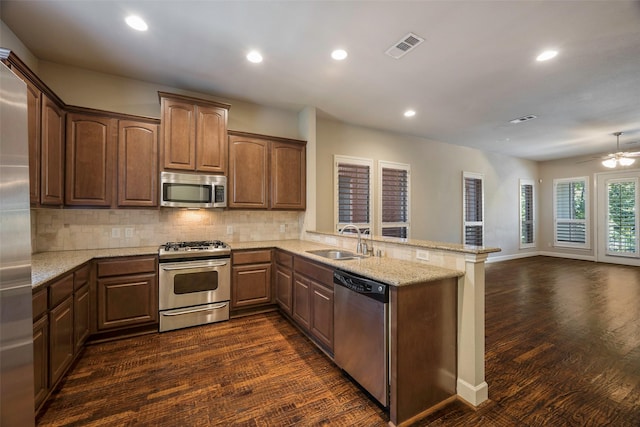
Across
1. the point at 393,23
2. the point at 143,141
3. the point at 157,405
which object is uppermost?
the point at 393,23

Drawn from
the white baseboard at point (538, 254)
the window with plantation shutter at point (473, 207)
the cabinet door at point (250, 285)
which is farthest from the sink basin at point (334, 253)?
the white baseboard at point (538, 254)

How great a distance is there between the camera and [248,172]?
3.70 metres

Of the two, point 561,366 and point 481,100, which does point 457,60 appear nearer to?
point 481,100

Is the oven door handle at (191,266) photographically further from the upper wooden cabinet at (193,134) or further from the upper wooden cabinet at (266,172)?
the upper wooden cabinet at (193,134)

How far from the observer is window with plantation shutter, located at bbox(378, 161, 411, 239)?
5.23m

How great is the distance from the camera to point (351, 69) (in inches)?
120

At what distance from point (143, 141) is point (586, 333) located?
5.42 m

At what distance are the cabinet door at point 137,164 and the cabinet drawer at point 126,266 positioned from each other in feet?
2.18

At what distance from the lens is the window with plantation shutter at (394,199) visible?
17.2 ft

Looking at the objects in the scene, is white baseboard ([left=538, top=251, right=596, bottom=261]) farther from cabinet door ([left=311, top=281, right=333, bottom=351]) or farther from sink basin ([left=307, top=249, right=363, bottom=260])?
cabinet door ([left=311, top=281, right=333, bottom=351])

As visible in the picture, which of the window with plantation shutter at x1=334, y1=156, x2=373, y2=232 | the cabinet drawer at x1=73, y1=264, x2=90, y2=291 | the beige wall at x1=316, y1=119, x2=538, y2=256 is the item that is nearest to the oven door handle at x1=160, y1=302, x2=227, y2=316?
the cabinet drawer at x1=73, y1=264, x2=90, y2=291

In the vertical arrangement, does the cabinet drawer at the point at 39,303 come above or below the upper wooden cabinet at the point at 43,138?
below

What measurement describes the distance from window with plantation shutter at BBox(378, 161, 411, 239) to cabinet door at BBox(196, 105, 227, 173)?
299 centimetres

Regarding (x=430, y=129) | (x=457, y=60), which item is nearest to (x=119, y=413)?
(x=457, y=60)
